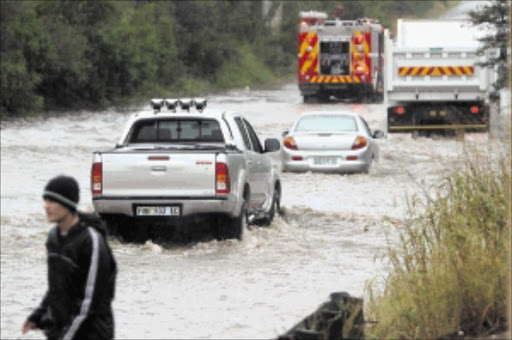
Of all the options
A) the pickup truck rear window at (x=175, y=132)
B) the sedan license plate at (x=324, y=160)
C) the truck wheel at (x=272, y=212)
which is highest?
the pickup truck rear window at (x=175, y=132)

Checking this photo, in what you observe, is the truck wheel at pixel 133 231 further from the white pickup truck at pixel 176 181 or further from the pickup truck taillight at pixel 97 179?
the pickup truck taillight at pixel 97 179

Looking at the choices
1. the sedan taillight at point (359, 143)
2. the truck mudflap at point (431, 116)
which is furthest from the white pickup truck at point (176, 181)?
the truck mudflap at point (431, 116)

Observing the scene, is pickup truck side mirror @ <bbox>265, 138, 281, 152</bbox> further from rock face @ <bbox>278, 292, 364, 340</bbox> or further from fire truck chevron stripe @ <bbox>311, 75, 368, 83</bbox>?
fire truck chevron stripe @ <bbox>311, 75, 368, 83</bbox>

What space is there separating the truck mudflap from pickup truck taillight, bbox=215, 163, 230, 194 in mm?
15835

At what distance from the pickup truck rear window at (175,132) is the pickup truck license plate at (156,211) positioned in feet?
4.66

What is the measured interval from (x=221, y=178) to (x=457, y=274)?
6.21m

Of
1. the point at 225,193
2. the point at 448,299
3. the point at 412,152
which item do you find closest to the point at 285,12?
the point at 412,152

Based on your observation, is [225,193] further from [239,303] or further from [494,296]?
[494,296]

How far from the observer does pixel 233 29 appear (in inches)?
3071

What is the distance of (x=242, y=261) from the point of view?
15539 millimetres

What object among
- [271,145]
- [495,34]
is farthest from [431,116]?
[271,145]

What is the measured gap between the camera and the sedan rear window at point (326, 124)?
26.0 metres

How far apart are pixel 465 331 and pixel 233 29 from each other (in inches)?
2732

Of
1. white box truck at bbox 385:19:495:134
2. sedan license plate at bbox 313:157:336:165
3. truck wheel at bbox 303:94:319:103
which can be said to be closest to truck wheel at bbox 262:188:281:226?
sedan license plate at bbox 313:157:336:165
